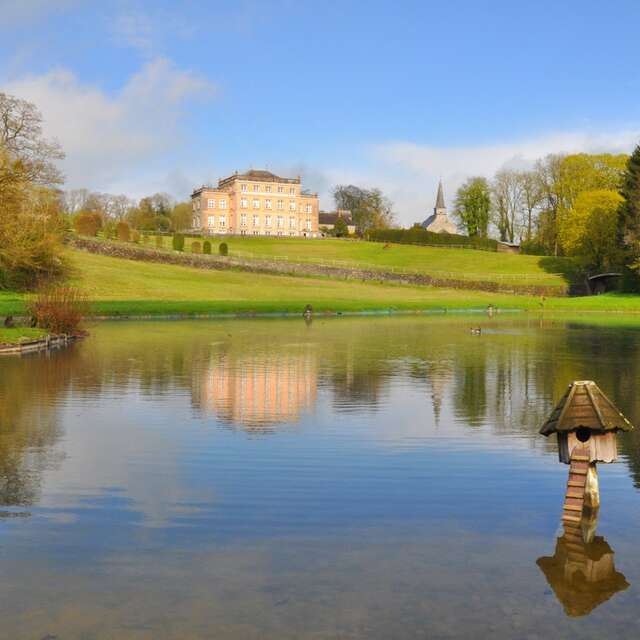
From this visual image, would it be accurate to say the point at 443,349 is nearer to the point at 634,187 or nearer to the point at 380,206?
the point at 634,187

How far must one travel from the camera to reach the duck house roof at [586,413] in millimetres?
8047

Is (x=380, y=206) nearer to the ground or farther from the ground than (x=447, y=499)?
farther from the ground

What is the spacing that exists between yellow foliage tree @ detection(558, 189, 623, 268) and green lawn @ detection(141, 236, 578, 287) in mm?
4403

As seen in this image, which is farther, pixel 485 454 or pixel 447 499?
pixel 485 454

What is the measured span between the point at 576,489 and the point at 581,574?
1.50 m

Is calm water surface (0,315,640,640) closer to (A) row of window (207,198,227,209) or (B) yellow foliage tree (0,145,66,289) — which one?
(B) yellow foliage tree (0,145,66,289)

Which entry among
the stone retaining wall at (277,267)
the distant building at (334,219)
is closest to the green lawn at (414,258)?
the stone retaining wall at (277,267)

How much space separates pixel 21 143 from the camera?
48562 millimetres

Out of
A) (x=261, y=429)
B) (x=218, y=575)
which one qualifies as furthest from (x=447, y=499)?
(x=261, y=429)

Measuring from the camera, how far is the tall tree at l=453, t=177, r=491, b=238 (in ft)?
424

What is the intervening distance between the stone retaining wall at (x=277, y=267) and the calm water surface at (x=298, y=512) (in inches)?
2532

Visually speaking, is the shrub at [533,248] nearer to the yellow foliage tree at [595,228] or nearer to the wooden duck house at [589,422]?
the yellow foliage tree at [595,228]

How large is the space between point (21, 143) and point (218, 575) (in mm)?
47022

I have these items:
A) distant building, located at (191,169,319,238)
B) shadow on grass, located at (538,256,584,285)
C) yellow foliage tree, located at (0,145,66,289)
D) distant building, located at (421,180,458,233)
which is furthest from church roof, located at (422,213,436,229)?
yellow foliage tree, located at (0,145,66,289)
